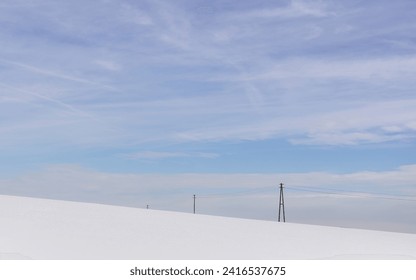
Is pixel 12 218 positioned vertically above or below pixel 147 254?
above

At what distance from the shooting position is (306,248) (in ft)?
30.6

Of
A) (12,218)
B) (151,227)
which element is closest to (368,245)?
(151,227)

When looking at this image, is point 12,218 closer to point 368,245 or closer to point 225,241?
point 225,241

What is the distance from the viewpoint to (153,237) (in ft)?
28.3

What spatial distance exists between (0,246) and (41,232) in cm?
70

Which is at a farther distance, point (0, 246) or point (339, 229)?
point (339, 229)

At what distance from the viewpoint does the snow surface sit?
311 inches

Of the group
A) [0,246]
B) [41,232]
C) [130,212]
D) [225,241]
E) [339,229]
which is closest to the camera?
[0,246]

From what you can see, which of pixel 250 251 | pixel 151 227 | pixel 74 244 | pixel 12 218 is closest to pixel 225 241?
pixel 250 251

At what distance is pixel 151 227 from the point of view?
354 inches

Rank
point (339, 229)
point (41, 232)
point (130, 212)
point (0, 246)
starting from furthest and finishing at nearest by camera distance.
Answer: point (339, 229) < point (130, 212) < point (41, 232) < point (0, 246)

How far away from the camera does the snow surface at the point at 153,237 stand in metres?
7.89
